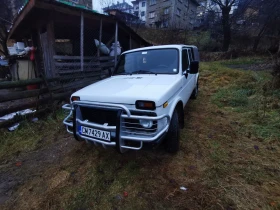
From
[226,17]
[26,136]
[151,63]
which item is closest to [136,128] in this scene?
[151,63]

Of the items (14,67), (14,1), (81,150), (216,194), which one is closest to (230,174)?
(216,194)

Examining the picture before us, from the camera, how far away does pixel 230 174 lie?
2.33 m

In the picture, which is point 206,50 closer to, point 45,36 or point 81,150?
point 45,36

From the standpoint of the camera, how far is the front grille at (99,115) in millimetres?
2338

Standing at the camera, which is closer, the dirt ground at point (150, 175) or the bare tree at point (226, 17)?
the dirt ground at point (150, 175)

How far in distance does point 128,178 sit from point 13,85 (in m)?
3.67

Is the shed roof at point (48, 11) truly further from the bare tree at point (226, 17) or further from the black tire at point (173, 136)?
the bare tree at point (226, 17)

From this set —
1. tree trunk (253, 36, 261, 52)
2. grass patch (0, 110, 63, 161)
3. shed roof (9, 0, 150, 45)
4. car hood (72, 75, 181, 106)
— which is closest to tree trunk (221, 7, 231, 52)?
tree trunk (253, 36, 261, 52)

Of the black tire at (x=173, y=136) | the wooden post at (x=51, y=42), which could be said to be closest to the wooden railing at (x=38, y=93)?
the wooden post at (x=51, y=42)

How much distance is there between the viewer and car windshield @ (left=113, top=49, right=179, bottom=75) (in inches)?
128

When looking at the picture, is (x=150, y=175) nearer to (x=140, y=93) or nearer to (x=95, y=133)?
(x=95, y=133)

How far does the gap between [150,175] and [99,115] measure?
112 cm

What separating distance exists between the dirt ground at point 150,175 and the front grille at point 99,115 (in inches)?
28.9

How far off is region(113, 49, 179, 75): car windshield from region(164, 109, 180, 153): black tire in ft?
3.36
